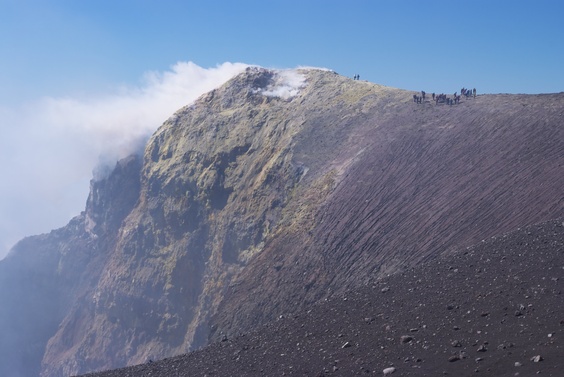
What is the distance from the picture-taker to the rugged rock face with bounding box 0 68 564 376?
36.5 metres

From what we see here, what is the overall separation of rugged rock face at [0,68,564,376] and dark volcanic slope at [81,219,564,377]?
22.5 feet

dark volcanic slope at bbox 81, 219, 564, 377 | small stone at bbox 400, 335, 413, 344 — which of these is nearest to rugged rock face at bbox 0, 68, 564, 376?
dark volcanic slope at bbox 81, 219, 564, 377

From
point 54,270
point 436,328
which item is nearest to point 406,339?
point 436,328

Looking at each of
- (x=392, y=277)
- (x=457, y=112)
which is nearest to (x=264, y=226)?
(x=457, y=112)

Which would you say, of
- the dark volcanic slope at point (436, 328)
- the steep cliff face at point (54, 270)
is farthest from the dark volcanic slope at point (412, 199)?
the steep cliff face at point (54, 270)

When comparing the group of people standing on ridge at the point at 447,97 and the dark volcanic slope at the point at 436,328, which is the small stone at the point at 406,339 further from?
the group of people standing on ridge at the point at 447,97

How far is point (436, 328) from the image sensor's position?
63.8 feet

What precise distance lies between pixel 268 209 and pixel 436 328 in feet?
107

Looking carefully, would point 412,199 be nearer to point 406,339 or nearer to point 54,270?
point 406,339

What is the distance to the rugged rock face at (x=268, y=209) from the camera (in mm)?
36500

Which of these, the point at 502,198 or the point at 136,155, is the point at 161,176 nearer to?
the point at 136,155

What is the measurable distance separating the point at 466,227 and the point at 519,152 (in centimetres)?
770

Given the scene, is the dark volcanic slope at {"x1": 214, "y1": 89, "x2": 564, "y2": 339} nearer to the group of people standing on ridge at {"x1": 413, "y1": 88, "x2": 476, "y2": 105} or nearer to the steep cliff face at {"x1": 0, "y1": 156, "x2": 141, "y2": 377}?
the group of people standing on ridge at {"x1": 413, "y1": 88, "x2": 476, "y2": 105}

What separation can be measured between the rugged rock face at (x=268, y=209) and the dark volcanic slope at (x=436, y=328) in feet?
22.5
